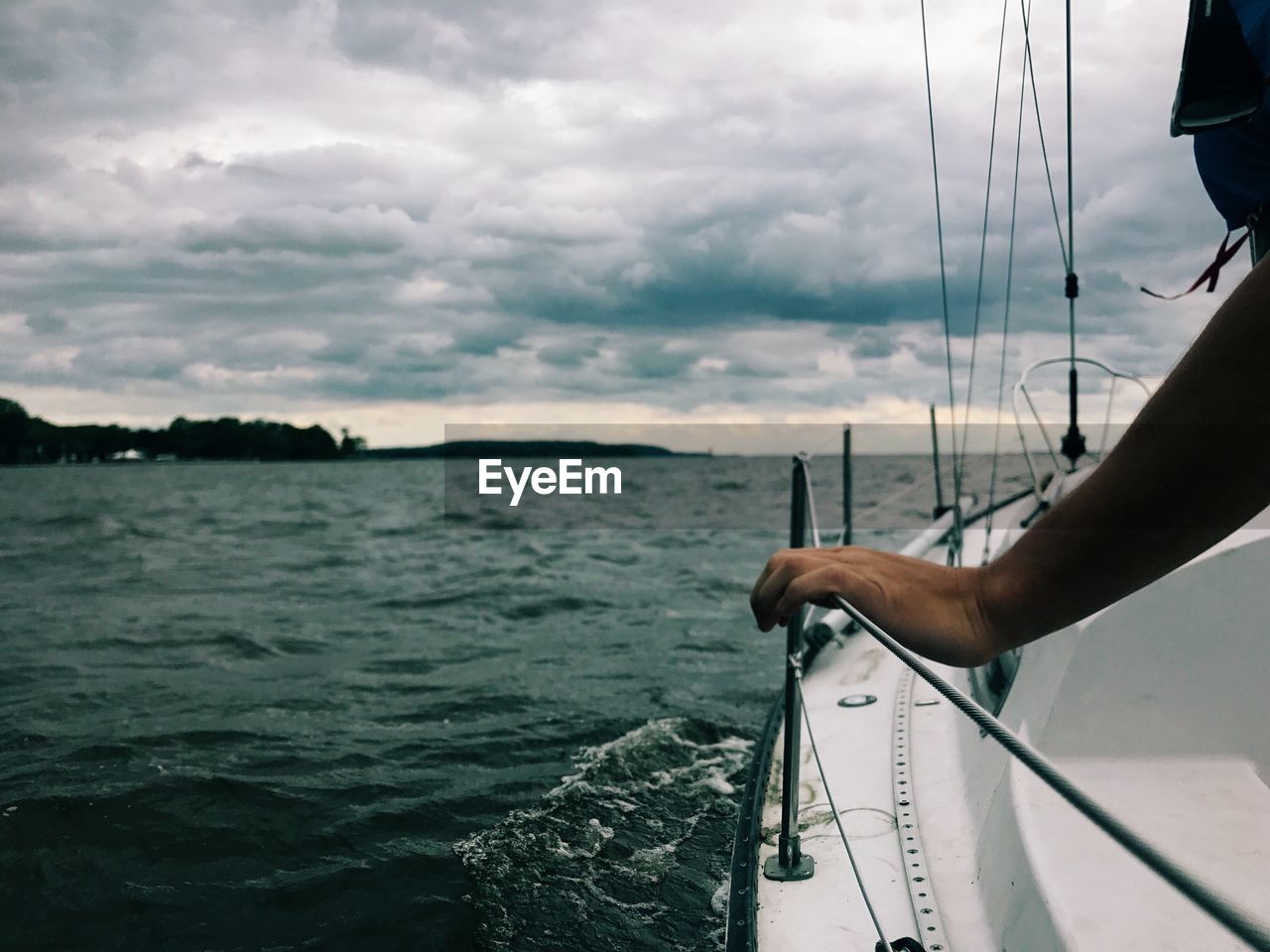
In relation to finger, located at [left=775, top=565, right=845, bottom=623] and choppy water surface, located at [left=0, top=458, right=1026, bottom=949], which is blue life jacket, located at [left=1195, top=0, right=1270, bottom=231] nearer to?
finger, located at [left=775, top=565, right=845, bottom=623]

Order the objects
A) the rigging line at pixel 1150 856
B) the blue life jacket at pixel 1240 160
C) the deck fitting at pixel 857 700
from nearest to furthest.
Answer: the rigging line at pixel 1150 856 < the blue life jacket at pixel 1240 160 < the deck fitting at pixel 857 700

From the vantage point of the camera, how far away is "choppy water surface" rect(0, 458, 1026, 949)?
335 cm

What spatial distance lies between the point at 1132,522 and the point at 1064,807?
1298mm

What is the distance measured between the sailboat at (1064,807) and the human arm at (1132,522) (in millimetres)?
102

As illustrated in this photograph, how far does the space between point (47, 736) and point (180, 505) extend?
999 inches

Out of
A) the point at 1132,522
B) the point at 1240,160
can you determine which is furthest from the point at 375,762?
the point at 1132,522

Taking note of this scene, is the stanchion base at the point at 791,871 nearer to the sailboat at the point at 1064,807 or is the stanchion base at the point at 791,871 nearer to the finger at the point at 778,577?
the sailboat at the point at 1064,807

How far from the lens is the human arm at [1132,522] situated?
581mm

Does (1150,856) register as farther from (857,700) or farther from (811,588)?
(857,700)

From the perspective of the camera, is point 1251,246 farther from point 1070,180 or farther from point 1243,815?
point 1070,180

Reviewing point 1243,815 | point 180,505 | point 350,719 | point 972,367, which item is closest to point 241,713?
point 350,719

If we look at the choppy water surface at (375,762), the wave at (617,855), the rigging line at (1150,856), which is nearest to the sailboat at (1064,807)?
the rigging line at (1150,856)

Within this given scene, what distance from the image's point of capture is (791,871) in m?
2.14

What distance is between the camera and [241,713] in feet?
18.5
